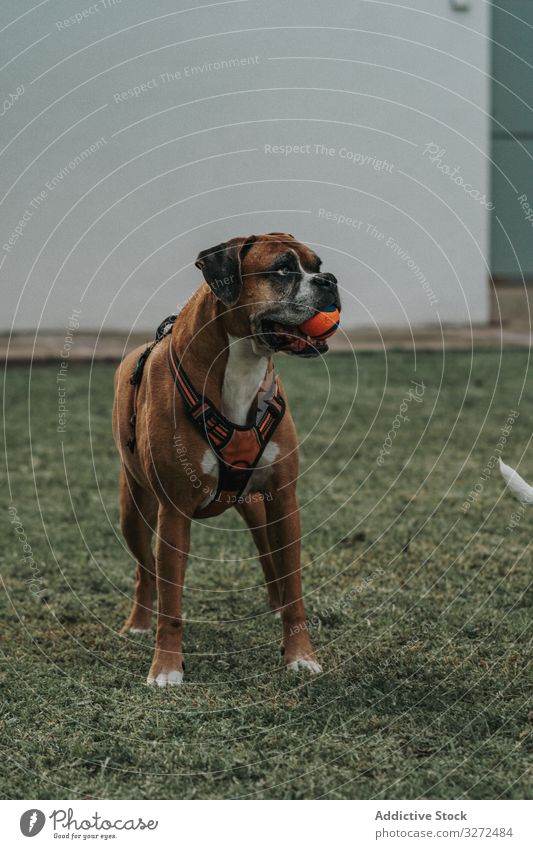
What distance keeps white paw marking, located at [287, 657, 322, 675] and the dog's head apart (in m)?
1.43

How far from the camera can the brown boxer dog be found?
170 inches

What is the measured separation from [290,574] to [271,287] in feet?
4.44

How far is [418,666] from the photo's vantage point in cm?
479

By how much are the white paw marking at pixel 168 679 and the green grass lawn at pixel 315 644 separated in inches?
2.4

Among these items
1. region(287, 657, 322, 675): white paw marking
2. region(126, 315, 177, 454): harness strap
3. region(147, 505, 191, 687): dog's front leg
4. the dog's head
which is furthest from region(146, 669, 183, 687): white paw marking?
the dog's head

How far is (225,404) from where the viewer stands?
458 centimetres

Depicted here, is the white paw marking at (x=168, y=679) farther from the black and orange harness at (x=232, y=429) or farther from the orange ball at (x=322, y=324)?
the orange ball at (x=322, y=324)

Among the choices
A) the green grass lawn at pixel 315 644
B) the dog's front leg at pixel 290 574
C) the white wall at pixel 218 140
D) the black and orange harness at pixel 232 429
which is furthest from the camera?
the white wall at pixel 218 140

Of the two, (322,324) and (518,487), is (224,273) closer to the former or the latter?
(322,324)

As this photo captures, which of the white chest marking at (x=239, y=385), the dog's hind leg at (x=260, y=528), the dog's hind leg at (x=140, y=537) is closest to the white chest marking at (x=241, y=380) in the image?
the white chest marking at (x=239, y=385)

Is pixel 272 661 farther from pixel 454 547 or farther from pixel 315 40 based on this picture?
pixel 315 40

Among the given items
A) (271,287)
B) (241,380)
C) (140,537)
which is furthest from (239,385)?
(140,537)

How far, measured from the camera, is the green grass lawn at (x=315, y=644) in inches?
153

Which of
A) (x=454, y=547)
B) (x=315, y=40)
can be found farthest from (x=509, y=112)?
(x=454, y=547)
